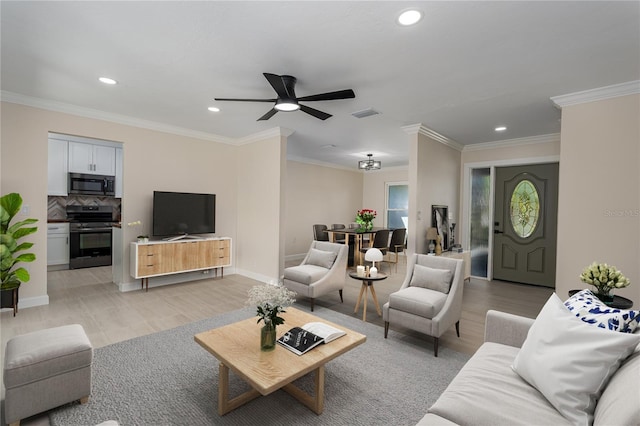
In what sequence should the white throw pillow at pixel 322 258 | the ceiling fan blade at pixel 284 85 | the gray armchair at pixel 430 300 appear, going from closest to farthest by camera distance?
the ceiling fan blade at pixel 284 85 → the gray armchair at pixel 430 300 → the white throw pillow at pixel 322 258

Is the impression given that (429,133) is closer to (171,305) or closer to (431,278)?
(431,278)

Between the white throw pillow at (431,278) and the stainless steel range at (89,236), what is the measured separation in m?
6.48

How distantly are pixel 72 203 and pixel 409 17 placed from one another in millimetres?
7444

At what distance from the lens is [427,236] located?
5.01m

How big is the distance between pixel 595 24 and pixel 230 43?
2734 millimetres

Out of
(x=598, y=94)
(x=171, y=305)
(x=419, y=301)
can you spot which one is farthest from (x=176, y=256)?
(x=598, y=94)

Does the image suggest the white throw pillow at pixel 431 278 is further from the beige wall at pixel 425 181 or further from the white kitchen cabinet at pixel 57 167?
the white kitchen cabinet at pixel 57 167

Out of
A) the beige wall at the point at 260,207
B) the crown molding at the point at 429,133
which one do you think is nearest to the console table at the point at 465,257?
the crown molding at the point at 429,133

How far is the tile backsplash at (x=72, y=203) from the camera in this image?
623 centimetres

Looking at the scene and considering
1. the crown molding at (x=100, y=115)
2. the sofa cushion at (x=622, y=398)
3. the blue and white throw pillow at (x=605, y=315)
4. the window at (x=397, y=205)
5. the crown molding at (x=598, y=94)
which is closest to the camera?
the sofa cushion at (x=622, y=398)

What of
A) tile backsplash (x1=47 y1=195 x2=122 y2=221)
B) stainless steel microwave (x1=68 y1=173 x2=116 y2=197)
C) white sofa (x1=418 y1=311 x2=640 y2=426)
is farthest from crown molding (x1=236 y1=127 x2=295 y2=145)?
white sofa (x1=418 y1=311 x2=640 y2=426)

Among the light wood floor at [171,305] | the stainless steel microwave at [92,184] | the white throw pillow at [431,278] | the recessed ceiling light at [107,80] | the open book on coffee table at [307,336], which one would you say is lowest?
the light wood floor at [171,305]

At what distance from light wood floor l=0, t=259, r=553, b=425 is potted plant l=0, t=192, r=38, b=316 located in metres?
0.27

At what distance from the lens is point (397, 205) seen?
938 centimetres
